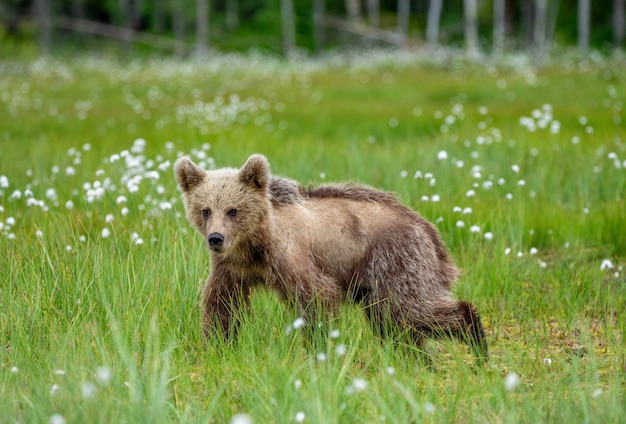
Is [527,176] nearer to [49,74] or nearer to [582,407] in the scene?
[582,407]

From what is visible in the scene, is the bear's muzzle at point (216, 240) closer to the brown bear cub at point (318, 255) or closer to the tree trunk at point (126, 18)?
the brown bear cub at point (318, 255)

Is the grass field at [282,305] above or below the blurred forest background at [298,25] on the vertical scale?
above

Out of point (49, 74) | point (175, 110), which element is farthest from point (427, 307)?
point (49, 74)

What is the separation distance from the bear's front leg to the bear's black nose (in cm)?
42

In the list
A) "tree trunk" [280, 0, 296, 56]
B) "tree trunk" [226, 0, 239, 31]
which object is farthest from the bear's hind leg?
"tree trunk" [226, 0, 239, 31]

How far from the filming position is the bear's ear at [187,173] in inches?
200

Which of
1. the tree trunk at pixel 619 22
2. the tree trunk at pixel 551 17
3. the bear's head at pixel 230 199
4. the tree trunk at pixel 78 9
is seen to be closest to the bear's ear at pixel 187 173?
the bear's head at pixel 230 199

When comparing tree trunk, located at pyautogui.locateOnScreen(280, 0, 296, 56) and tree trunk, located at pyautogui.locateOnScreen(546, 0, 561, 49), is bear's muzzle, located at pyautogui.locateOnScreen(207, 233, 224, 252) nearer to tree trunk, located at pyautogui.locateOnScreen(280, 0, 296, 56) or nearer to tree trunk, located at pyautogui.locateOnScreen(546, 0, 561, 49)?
tree trunk, located at pyautogui.locateOnScreen(546, 0, 561, 49)

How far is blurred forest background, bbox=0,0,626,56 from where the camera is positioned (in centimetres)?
4000

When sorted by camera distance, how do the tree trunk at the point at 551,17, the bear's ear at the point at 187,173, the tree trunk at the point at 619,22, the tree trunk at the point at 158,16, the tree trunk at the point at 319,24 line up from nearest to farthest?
the bear's ear at the point at 187,173 → the tree trunk at the point at 619,22 → the tree trunk at the point at 551,17 → the tree trunk at the point at 319,24 → the tree trunk at the point at 158,16

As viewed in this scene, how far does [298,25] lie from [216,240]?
4399cm

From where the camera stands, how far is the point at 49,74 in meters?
26.0

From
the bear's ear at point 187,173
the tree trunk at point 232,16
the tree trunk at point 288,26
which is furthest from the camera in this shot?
the tree trunk at point 232,16

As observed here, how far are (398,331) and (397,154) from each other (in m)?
5.87
